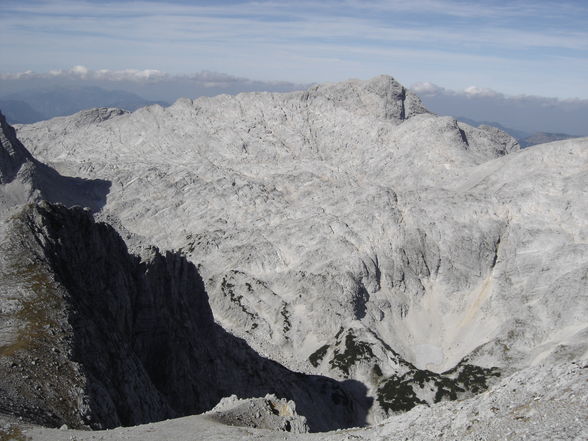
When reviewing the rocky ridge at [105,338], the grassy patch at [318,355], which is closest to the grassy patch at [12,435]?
the rocky ridge at [105,338]

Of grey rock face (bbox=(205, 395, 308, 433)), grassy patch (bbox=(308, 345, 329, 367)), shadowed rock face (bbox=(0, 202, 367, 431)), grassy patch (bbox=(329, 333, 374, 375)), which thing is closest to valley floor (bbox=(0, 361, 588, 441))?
shadowed rock face (bbox=(0, 202, 367, 431))

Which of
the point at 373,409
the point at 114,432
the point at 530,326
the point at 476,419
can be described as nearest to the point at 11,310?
the point at 114,432

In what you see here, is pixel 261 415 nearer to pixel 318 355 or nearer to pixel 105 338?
pixel 105 338

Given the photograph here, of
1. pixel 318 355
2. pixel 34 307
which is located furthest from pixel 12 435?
pixel 318 355

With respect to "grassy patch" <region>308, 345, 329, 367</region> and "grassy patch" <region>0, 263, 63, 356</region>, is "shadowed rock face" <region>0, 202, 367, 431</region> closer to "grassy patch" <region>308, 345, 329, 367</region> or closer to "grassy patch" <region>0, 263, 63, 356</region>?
"grassy patch" <region>0, 263, 63, 356</region>

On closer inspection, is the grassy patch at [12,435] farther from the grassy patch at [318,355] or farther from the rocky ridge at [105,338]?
Result: the grassy patch at [318,355]

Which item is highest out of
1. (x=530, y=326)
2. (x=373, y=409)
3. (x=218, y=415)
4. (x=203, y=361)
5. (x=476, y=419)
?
(x=476, y=419)

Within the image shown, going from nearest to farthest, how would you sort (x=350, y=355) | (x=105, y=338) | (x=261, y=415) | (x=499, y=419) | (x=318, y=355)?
(x=499, y=419)
(x=261, y=415)
(x=105, y=338)
(x=350, y=355)
(x=318, y=355)

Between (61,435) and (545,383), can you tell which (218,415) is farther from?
(545,383)
